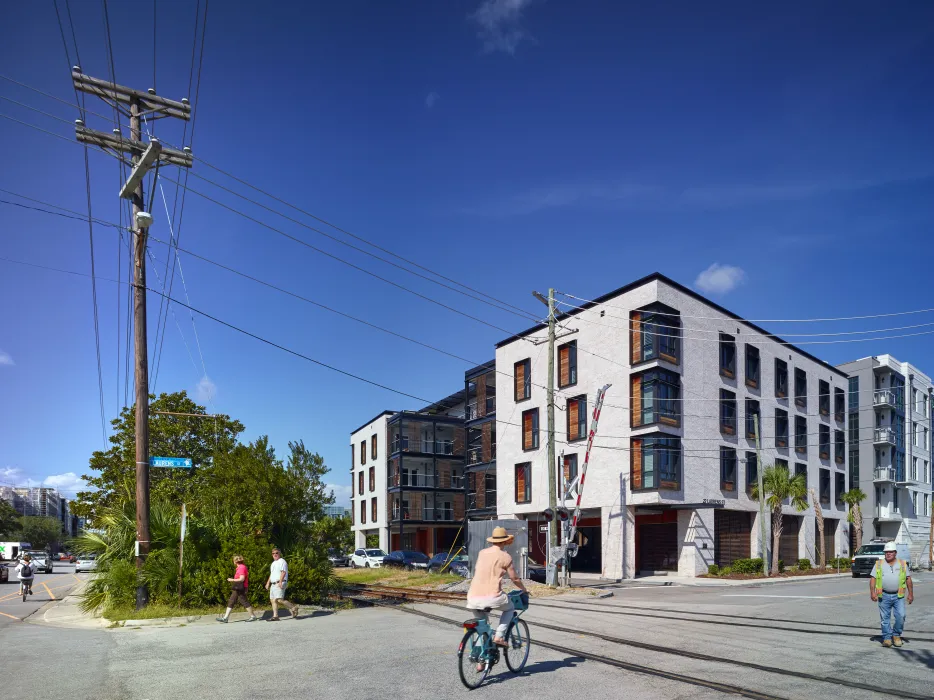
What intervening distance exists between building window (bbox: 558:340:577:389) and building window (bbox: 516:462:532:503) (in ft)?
18.7

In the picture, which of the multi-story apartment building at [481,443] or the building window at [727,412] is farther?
the multi-story apartment building at [481,443]

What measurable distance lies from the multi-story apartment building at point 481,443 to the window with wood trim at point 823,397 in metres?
22.5

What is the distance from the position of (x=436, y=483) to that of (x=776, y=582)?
32.6 metres

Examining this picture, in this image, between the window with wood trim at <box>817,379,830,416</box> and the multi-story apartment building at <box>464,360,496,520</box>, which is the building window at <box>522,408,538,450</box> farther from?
the window with wood trim at <box>817,379,830,416</box>

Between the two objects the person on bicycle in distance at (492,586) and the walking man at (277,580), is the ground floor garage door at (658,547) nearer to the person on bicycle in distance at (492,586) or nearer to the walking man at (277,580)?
the walking man at (277,580)

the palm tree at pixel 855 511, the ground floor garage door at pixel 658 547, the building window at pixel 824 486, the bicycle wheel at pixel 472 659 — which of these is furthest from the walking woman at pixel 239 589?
the palm tree at pixel 855 511

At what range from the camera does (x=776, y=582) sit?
34688 millimetres

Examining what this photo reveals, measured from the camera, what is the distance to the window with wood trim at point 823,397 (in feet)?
175

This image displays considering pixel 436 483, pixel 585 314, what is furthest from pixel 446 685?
pixel 436 483

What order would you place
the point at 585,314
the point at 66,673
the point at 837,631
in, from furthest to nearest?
the point at 585,314 → the point at 837,631 → the point at 66,673

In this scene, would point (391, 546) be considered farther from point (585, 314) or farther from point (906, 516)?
point (906, 516)

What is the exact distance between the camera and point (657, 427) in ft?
122

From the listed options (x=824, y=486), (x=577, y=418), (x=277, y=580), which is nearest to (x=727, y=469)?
(x=577, y=418)

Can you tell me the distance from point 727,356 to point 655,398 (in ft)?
25.2
